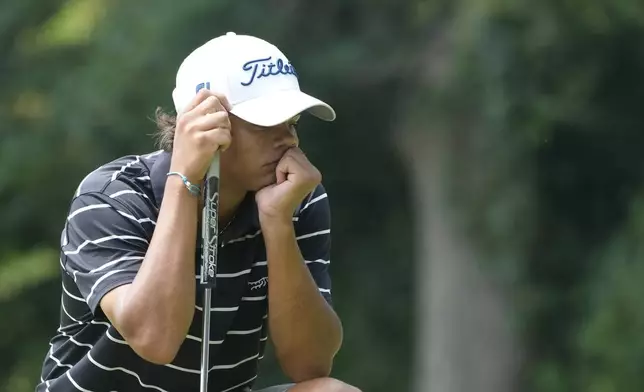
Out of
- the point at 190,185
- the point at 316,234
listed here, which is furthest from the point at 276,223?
the point at 316,234

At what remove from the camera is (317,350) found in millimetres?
3539

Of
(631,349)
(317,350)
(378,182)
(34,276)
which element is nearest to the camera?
(317,350)

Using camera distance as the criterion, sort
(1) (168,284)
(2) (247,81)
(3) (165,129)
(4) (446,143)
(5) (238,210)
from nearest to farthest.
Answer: (1) (168,284) → (2) (247,81) → (5) (238,210) → (3) (165,129) → (4) (446,143)

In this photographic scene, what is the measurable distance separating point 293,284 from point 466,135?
6.47 m

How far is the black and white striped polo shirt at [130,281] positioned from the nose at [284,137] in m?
0.17

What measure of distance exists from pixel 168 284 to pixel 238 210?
386 mm

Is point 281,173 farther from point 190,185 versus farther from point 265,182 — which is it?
point 190,185

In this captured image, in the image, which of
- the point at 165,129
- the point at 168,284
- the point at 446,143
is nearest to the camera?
the point at 168,284

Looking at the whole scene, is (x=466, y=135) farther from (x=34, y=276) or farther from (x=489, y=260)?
(x=34, y=276)

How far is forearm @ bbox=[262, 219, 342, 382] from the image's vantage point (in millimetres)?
3368

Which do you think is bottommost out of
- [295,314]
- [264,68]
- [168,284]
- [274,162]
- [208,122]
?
[295,314]

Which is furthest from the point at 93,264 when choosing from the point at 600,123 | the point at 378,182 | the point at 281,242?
the point at 378,182

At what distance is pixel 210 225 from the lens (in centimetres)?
328

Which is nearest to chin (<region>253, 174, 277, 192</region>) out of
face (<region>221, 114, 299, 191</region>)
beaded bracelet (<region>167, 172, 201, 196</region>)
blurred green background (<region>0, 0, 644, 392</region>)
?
face (<region>221, 114, 299, 191</region>)
